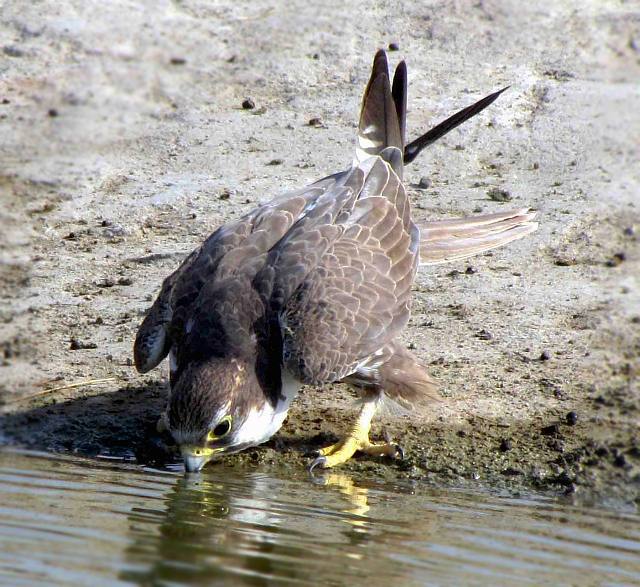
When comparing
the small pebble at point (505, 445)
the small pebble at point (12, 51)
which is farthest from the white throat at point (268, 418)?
the small pebble at point (12, 51)

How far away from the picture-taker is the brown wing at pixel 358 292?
6.21 metres

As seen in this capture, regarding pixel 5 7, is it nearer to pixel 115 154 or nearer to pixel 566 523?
pixel 115 154

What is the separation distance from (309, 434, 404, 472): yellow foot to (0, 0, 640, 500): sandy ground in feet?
0.27

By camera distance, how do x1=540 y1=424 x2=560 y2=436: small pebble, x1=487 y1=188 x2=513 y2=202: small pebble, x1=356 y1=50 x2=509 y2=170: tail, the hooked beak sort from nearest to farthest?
the hooked beak < x1=540 y1=424 x2=560 y2=436: small pebble < x1=356 y1=50 x2=509 y2=170: tail < x1=487 y1=188 x2=513 y2=202: small pebble

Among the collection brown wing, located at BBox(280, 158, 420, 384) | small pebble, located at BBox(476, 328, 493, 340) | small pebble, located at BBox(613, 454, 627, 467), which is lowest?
small pebble, located at BBox(613, 454, 627, 467)

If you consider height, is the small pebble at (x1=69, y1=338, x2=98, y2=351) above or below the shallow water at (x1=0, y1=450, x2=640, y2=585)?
above

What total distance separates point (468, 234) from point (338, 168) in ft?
6.23

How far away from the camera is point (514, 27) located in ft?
36.6

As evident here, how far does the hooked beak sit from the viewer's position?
19.9ft

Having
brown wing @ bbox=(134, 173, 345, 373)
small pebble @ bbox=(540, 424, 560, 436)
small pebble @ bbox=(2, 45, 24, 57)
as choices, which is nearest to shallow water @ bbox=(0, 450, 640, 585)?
small pebble @ bbox=(540, 424, 560, 436)

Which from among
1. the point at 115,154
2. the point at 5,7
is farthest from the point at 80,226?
the point at 5,7

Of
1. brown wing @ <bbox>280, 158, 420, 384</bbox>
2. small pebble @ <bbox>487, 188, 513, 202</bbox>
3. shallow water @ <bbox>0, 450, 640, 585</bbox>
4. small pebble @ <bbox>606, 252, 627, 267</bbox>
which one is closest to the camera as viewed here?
shallow water @ <bbox>0, 450, 640, 585</bbox>

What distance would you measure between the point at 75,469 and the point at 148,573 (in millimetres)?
1741

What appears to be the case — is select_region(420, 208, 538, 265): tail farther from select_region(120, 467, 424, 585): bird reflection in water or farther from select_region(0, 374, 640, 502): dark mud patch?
select_region(120, 467, 424, 585): bird reflection in water
